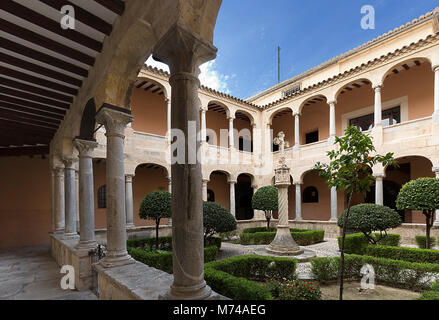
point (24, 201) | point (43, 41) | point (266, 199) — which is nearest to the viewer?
point (43, 41)

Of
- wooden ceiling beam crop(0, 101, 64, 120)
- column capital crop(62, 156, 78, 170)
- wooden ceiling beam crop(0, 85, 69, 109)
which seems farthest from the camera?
column capital crop(62, 156, 78, 170)

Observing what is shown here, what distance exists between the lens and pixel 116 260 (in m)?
3.64

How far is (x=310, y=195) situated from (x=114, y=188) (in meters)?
14.8

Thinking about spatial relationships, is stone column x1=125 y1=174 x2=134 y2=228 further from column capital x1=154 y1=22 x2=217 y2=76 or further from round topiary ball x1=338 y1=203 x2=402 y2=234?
column capital x1=154 y1=22 x2=217 y2=76

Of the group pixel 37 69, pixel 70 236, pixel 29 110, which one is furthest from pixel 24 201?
pixel 37 69

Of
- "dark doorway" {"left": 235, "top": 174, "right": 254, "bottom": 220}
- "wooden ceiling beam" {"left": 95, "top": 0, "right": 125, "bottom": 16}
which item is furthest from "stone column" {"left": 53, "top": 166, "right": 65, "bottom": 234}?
"dark doorway" {"left": 235, "top": 174, "right": 254, "bottom": 220}

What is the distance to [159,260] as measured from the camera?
6.12 meters

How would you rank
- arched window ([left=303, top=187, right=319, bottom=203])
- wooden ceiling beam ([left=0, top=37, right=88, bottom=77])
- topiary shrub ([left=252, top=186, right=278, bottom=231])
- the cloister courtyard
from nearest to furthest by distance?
1. the cloister courtyard
2. wooden ceiling beam ([left=0, top=37, right=88, bottom=77])
3. topiary shrub ([left=252, top=186, right=278, bottom=231])
4. arched window ([left=303, top=187, right=319, bottom=203])

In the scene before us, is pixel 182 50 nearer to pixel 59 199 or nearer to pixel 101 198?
pixel 59 199

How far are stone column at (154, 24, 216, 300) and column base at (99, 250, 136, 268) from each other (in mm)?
1711

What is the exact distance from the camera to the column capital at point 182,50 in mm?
2154

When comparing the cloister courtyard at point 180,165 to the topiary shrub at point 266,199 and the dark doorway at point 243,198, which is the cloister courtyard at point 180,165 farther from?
the dark doorway at point 243,198

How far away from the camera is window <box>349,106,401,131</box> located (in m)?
12.2

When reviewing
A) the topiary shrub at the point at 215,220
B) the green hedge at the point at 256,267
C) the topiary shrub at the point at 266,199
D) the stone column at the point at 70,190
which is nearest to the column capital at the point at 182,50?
the green hedge at the point at 256,267
